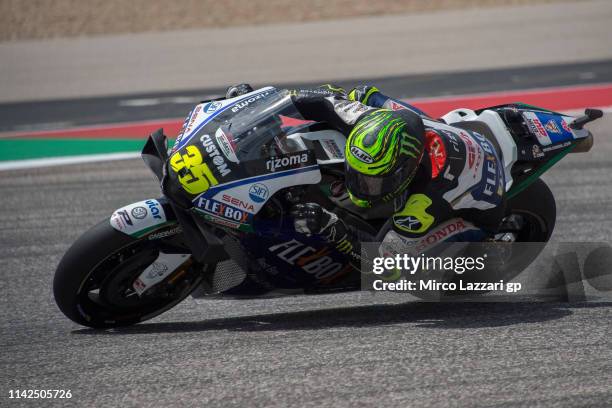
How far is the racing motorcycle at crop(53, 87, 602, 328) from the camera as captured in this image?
5.01 metres

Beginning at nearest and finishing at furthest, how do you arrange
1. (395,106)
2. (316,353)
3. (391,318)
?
(316,353) → (391,318) → (395,106)

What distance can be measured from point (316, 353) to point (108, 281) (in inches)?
50.3

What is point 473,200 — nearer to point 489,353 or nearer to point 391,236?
point 391,236

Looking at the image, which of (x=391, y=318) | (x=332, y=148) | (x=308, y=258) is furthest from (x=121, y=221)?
(x=391, y=318)

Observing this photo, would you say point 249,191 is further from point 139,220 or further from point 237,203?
point 139,220

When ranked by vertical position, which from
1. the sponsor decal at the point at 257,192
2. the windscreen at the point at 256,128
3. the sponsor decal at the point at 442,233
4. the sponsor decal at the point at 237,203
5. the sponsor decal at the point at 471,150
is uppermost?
the windscreen at the point at 256,128

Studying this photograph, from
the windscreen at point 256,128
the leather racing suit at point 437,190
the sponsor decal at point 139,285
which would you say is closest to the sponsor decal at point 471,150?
the leather racing suit at point 437,190

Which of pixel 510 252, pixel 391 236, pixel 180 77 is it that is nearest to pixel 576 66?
pixel 180 77

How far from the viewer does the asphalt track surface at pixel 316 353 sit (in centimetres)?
419

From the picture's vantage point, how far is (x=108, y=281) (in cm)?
525

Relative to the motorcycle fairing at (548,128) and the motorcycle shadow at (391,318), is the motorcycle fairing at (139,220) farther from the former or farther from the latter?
the motorcycle fairing at (548,128)

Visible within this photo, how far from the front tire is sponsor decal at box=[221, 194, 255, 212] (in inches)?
19.4

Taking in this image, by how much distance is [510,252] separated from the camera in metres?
5.87

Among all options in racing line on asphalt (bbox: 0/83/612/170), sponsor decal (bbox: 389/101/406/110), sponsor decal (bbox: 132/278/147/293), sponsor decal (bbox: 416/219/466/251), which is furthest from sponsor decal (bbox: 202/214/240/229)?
racing line on asphalt (bbox: 0/83/612/170)
